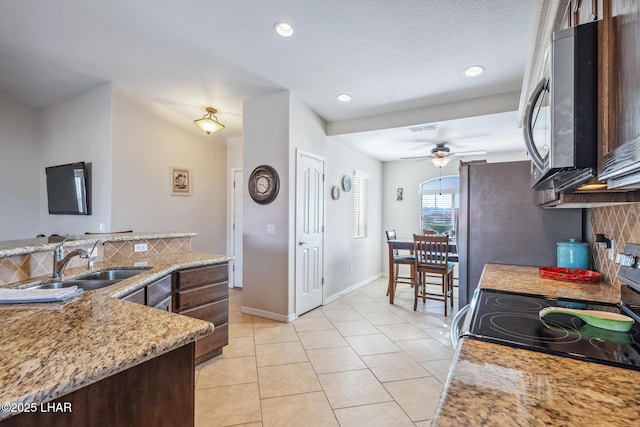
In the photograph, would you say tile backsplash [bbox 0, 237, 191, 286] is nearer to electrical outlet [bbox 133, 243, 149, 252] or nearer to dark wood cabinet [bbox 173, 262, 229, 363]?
electrical outlet [bbox 133, 243, 149, 252]

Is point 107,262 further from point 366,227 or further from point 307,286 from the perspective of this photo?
point 366,227

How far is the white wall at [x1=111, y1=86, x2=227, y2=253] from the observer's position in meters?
3.80

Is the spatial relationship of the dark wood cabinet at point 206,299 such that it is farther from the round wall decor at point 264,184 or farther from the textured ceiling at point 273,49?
the textured ceiling at point 273,49

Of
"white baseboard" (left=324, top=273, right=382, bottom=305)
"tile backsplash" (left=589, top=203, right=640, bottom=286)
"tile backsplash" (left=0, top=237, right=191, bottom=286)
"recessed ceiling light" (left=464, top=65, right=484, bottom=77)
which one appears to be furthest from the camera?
"white baseboard" (left=324, top=273, right=382, bottom=305)

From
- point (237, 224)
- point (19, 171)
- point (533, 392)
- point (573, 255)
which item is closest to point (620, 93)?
point (533, 392)

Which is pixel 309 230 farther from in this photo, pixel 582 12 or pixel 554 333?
pixel 582 12

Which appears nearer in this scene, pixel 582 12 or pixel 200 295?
pixel 582 12

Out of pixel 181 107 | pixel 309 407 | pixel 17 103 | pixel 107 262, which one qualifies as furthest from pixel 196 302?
pixel 17 103

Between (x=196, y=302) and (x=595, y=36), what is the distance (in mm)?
2606

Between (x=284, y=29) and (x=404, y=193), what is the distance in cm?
433

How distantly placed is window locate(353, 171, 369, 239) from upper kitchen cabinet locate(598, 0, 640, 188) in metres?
4.55

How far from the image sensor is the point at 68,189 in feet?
13.3

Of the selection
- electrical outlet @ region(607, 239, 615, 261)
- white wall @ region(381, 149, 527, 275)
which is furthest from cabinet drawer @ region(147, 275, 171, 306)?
white wall @ region(381, 149, 527, 275)

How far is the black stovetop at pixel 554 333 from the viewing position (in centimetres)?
81
